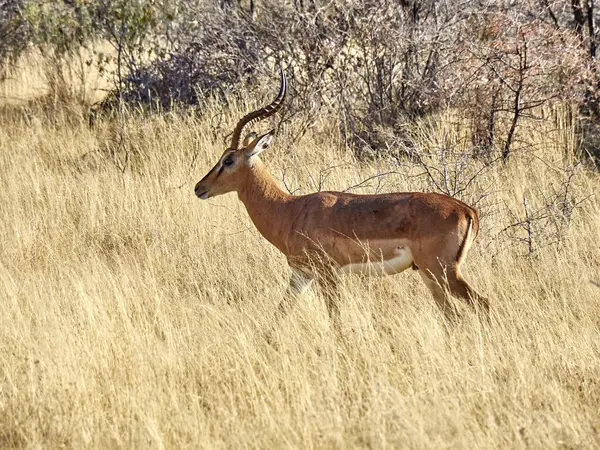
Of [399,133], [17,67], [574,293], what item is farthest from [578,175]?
[17,67]

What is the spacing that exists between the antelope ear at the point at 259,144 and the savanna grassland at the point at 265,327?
822 mm

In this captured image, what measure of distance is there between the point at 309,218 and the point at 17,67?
9069 mm

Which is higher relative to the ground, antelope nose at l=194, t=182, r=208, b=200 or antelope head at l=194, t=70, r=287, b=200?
antelope head at l=194, t=70, r=287, b=200

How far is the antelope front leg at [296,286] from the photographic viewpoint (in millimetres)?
5824

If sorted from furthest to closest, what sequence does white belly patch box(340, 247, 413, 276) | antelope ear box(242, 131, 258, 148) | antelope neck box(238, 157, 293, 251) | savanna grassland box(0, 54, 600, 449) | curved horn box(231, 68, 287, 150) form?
1. antelope ear box(242, 131, 258, 148)
2. curved horn box(231, 68, 287, 150)
3. antelope neck box(238, 157, 293, 251)
4. white belly patch box(340, 247, 413, 276)
5. savanna grassland box(0, 54, 600, 449)

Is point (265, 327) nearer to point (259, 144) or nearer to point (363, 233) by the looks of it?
point (363, 233)

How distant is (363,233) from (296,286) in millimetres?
605

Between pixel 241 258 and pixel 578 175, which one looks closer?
pixel 241 258

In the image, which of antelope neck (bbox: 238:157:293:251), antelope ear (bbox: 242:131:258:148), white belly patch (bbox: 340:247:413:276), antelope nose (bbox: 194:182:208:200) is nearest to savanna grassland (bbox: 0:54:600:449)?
white belly patch (bbox: 340:247:413:276)

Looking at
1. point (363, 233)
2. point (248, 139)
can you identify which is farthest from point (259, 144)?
point (363, 233)

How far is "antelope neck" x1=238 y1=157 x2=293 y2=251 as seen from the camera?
6.29m

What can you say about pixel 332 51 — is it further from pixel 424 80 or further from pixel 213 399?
pixel 213 399

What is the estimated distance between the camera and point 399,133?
A: 1012 cm

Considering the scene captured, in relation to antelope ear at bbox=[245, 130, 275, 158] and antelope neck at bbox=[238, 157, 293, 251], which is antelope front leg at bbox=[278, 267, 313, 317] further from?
antelope ear at bbox=[245, 130, 275, 158]
